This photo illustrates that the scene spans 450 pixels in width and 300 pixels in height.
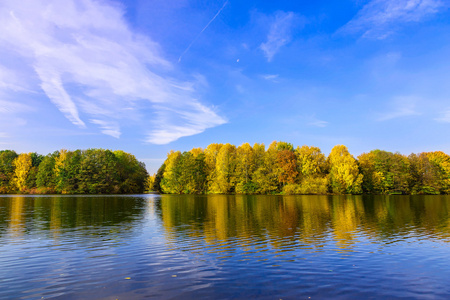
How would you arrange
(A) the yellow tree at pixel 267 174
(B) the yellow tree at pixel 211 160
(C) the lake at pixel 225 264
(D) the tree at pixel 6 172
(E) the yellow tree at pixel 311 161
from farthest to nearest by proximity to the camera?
(D) the tree at pixel 6 172 < (B) the yellow tree at pixel 211 160 < (A) the yellow tree at pixel 267 174 < (E) the yellow tree at pixel 311 161 < (C) the lake at pixel 225 264

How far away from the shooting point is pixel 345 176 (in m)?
106

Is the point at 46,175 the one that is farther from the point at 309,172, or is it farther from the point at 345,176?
the point at 345,176

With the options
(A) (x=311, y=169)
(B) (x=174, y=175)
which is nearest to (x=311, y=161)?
(A) (x=311, y=169)

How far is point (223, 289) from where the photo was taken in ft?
36.1

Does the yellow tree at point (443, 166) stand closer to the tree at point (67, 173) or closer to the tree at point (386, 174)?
the tree at point (386, 174)

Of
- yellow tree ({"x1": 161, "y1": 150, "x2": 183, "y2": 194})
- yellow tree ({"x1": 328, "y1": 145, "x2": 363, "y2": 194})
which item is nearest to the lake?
yellow tree ({"x1": 328, "y1": 145, "x2": 363, "y2": 194})

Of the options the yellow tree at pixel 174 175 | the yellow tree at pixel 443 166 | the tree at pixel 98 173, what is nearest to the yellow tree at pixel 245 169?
the yellow tree at pixel 174 175

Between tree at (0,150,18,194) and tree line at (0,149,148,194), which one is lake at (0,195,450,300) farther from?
tree at (0,150,18,194)

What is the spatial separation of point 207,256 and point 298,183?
338ft

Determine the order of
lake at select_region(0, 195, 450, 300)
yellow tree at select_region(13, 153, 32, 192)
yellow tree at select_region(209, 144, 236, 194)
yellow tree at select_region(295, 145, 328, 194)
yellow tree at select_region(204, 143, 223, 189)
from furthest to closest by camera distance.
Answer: yellow tree at select_region(13, 153, 32, 192) < yellow tree at select_region(204, 143, 223, 189) < yellow tree at select_region(209, 144, 236, 194) < yellow tree at select_region(295, 145, 328, 194) < lake at select_region(0, 195, 450, 300)

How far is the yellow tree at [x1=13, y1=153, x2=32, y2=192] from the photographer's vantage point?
132 m

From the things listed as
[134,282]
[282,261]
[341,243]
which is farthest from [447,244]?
[134,282]

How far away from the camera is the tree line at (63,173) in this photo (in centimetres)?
12900

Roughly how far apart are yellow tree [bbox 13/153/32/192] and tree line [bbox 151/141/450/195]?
75.1m
